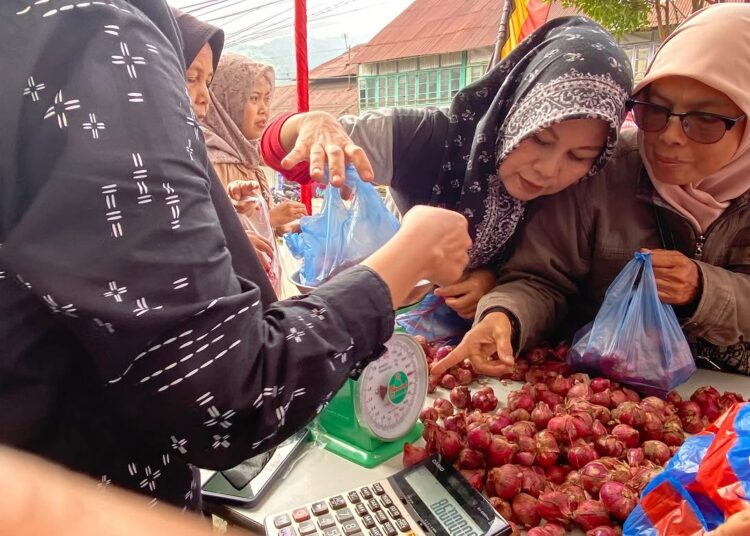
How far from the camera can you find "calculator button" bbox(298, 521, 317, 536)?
2.20ft

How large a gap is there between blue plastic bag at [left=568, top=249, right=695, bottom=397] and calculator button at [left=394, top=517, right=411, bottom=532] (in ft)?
1.97

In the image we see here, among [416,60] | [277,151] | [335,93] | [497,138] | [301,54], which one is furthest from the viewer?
[416,60]

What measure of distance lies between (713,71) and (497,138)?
1.49 ft

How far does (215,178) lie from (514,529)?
2.04 feet

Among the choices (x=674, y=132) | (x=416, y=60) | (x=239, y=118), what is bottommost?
(x=239, y=118)

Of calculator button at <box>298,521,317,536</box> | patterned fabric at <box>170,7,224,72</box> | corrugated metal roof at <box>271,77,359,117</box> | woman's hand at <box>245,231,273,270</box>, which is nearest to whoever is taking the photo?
calculator button at <box>298,521,317,536</box>

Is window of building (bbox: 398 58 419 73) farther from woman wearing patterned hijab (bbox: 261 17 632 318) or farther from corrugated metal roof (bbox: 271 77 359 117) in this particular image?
woman wearing patterned hijab (bbox: 261 17 632 318)

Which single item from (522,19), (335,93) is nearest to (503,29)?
(522,19)

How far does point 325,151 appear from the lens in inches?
35.8

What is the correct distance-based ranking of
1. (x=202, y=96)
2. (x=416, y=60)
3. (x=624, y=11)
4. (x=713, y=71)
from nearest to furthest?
1. (x=713, y=71)
2. (x=202, y=96)
3. (x=624, y=11)
4. (x=416, y=60)

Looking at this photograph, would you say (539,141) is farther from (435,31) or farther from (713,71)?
(435,31)

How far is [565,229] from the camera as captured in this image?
1.28 m

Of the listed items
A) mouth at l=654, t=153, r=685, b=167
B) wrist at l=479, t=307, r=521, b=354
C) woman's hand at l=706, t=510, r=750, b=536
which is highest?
mouth at l=654, t=153, r=685, b=167

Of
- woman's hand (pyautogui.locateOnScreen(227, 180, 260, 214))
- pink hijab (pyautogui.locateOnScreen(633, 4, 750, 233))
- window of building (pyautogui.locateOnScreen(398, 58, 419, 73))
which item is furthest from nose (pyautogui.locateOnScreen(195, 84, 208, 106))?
window of building (pyautogui.locateOnScreen(398, 58, 419, 73))
